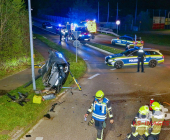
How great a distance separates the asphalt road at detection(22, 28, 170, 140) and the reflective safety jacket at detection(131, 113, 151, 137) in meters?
1.39

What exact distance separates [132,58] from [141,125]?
12.2 m

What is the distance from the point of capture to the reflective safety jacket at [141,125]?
216 inches

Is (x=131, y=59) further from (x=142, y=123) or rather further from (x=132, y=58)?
(x=142, y=123)

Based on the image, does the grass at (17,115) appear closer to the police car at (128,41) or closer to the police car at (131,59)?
the police car at (131,59)

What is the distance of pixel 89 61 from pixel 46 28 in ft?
129

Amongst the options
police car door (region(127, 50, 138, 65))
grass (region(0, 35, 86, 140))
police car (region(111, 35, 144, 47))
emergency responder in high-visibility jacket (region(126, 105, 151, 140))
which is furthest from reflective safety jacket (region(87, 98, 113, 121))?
police car (region(111, 35, 144, 47))

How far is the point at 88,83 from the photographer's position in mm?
13266

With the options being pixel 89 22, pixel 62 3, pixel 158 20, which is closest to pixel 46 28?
pixel 89 22

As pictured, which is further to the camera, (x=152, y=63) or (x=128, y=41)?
(x=128, y=41)

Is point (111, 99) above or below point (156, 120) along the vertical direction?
below

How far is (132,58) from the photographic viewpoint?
17.3 metres

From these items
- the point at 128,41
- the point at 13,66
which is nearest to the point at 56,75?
the point at 13,66

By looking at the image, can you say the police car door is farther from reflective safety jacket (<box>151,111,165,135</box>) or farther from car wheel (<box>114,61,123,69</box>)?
reflective safety jacket (<box>151,111,165,135</box>)

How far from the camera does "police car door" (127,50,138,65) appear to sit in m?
17.3
